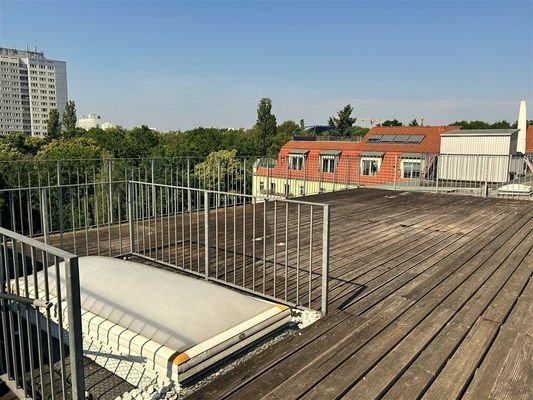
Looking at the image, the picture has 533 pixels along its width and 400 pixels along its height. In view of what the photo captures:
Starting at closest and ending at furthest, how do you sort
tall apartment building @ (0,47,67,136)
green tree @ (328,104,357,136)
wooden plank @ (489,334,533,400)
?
1. wooden plank @ (489,334,533,400)
2. green tree @ (328,104,357,136)
3. tall apartment building @ (0,47,67,136)

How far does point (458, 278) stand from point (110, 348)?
3482 mm

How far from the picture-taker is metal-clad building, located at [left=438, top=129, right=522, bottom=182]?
1199 cm

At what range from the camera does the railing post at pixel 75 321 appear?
159 cm

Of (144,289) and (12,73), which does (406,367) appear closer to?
(144,289)

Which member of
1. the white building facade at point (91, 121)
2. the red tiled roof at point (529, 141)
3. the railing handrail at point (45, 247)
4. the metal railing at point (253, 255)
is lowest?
the metal railing at point (253, 255)

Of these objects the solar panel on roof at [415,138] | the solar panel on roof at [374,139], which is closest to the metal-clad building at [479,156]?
the solar panel on roof at [415,138]

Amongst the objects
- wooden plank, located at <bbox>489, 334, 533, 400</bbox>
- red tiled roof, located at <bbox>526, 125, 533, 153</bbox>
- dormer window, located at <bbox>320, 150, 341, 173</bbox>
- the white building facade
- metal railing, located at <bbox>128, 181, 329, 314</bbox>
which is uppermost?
the white building facade

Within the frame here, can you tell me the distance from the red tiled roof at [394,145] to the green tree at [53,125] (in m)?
41.4

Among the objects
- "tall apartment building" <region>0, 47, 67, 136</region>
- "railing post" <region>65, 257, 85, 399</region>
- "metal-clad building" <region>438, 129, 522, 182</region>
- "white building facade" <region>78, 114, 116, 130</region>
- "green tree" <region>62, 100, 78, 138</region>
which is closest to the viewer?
"railing post" <region>65, 257, 85, 399</region>

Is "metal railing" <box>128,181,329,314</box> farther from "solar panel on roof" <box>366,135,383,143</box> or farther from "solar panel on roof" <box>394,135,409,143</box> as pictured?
"solar panel on roof" <box>366,135,383,143</box>

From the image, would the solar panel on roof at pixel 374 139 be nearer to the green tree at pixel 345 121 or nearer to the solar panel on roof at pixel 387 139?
the solar panel on roof at pixel 387 139

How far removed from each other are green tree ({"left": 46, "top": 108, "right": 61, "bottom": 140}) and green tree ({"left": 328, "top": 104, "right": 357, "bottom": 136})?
42273 mm

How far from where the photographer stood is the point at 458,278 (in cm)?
419

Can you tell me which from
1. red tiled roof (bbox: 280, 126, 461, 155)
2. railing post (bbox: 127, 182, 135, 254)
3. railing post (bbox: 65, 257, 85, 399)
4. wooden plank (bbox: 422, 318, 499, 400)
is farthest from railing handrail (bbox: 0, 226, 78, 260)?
red tiled roof (bbox: 280, 126, 461, 155)
